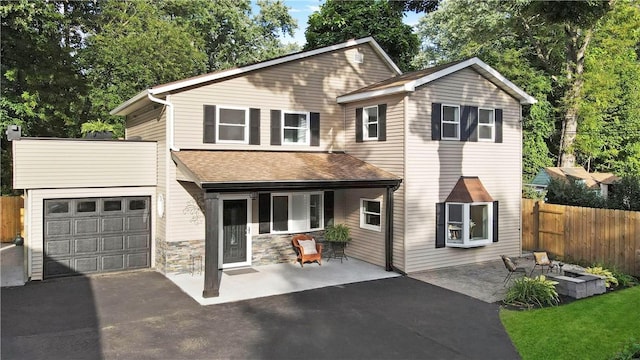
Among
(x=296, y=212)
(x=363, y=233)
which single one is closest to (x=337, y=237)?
(x=363, y=233)

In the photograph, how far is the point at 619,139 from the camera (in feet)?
106

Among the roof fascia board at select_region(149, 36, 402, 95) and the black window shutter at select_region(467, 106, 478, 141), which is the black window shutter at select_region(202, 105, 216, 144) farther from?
the black window shutter at select_region(467, 106, 478, 141)

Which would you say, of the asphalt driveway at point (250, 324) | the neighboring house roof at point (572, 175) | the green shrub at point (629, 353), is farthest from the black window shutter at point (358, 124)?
the neighboring house roof at point (572, 175)

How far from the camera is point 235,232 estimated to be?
13.7m

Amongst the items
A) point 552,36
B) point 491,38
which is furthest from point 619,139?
point 491,38

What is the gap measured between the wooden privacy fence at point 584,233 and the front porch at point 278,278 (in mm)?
6008

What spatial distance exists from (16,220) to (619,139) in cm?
3548

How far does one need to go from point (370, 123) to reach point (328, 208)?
9.95 ft

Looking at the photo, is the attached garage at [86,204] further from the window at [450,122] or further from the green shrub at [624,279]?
the green shrub at [624,279]

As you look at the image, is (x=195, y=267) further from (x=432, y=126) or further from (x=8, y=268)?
(x=432, y=126)

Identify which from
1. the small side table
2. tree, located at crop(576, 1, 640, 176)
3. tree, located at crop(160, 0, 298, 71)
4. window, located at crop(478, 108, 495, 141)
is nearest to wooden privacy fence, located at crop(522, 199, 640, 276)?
window, located at crop(478, 108, 495, 141)

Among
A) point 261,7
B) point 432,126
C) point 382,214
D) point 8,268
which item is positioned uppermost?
point 261,7

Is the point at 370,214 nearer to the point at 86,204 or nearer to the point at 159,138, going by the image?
the point at 159,138

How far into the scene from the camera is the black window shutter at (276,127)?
14.5m
